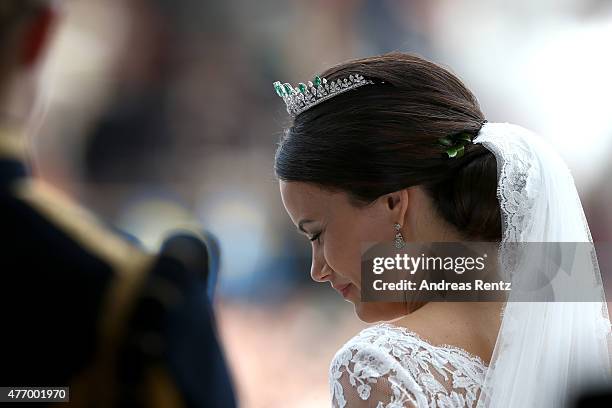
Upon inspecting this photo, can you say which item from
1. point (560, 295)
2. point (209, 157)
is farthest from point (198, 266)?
point (209, 157)

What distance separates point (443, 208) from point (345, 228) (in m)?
0.15

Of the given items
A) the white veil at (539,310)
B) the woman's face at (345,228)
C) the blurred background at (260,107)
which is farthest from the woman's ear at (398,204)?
the blurred background at (260,107)

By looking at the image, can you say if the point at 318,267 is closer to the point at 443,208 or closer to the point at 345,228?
the point at 345,228

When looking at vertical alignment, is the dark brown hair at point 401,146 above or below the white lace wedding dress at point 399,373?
above

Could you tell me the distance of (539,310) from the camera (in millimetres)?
1161

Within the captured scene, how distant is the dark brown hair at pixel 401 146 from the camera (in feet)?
3.76

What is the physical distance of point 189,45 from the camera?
210 cm

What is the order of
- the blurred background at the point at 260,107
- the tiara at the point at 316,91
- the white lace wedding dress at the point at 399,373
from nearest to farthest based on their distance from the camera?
the white lace wedding dress at the point at 399,373, the tiara at the point at 316,91, the blurred background at the point at 260,107

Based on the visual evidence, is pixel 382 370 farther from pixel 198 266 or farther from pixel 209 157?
pixel 209 157

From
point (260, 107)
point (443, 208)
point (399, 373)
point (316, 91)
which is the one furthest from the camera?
point (260, 107)

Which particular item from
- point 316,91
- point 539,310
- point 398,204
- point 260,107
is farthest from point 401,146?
point 260,107

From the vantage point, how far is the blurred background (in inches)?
67.1

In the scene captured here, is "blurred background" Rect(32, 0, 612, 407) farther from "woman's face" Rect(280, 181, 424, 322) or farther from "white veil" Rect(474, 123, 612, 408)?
"white veil" Rect(474, 123, 612, 408)

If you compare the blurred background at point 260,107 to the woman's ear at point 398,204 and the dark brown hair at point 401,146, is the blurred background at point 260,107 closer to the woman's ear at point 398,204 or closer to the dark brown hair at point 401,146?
the dark brown hair at point 401,146
